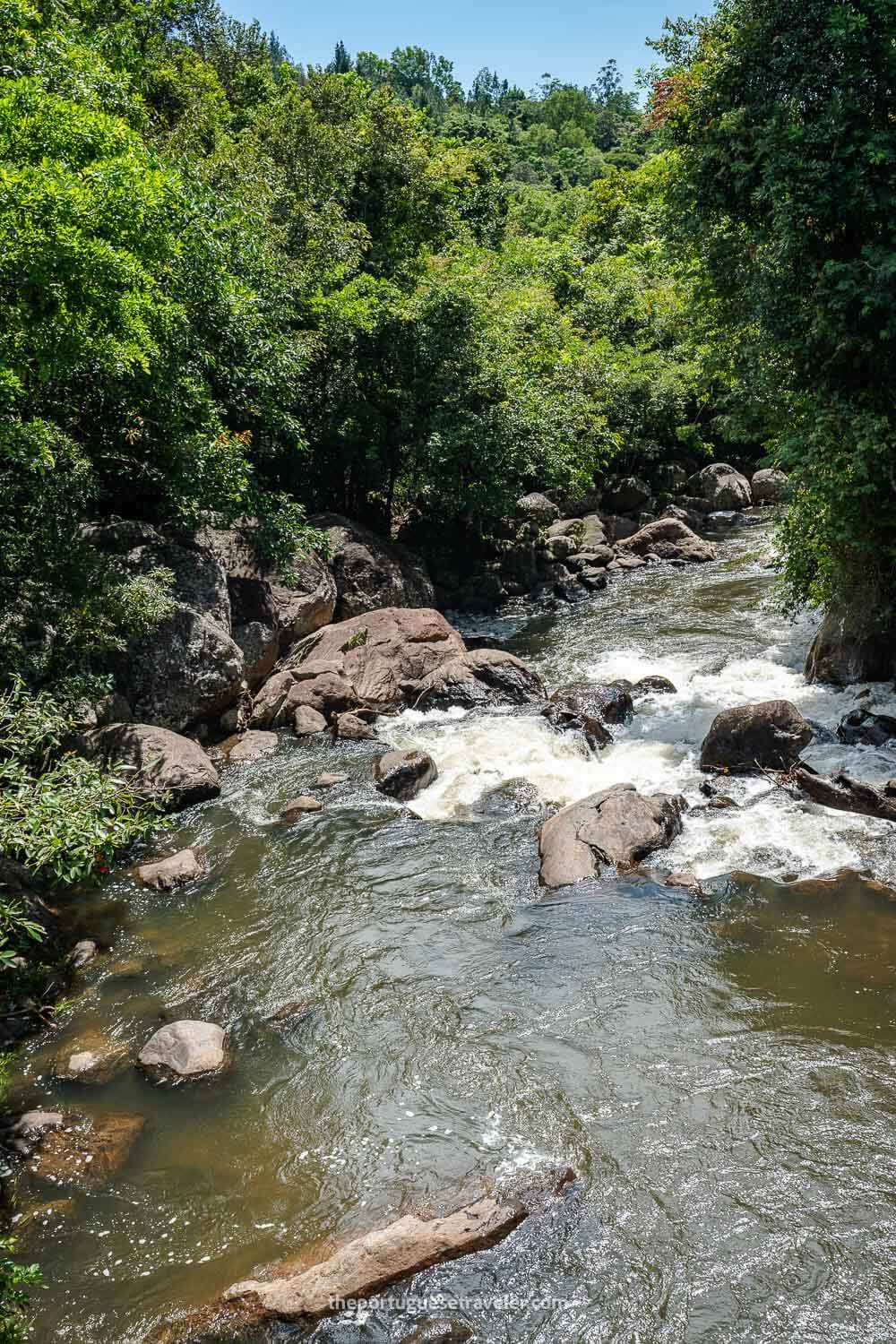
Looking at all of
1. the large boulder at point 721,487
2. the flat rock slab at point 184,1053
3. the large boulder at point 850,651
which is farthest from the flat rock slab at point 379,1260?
the large boulder at point 721,487

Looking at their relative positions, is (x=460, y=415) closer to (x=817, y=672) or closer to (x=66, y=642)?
(x=817, y=672)

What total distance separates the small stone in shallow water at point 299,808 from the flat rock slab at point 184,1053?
4.90 m

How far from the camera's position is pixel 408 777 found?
45.1 feet

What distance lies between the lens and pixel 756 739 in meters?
13.2

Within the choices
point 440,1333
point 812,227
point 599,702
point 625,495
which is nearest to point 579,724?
point 599,702

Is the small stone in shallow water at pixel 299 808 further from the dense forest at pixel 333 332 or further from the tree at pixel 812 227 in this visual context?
the tree at pixel 812 227

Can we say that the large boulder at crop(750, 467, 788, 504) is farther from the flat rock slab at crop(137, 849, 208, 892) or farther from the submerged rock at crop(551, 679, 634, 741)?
the flat rock slab at crop(137, 849, 208, 892)

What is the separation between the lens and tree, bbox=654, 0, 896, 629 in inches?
479

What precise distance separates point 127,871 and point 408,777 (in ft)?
14.5

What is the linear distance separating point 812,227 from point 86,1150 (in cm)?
1509

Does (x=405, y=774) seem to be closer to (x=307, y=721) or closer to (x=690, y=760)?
(x=307, y=721)

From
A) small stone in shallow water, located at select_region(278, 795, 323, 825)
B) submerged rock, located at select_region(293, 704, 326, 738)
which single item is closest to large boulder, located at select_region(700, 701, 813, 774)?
small stone in shallow water, located at select_region(278, 795, 323, 825)

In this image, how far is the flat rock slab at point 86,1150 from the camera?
7098 mm

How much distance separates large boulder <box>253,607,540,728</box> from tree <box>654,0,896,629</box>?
6681 mm
